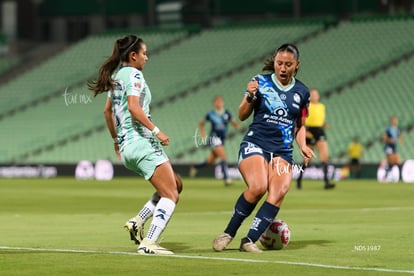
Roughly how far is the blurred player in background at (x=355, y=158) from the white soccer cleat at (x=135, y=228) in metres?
24.7

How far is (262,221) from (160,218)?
120 cm

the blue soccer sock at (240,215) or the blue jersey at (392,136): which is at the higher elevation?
the blue soccer sock at (240,215)

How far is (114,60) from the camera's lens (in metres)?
13.3

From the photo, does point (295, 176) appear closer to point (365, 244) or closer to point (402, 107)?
point (402, 107)

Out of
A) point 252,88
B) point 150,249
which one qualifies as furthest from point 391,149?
point 150,249

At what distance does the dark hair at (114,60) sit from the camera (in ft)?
43.3

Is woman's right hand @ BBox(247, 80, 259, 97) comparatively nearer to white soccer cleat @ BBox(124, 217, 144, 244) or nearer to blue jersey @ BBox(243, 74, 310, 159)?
blue jersey @ BBox(243, 74, 310, 159)

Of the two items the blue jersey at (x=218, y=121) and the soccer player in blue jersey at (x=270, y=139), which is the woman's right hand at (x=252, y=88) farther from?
the blue jersey at (x=218, y=121)

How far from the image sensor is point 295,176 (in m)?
36.1

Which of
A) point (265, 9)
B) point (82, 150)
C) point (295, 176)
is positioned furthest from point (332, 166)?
point (265, 9)

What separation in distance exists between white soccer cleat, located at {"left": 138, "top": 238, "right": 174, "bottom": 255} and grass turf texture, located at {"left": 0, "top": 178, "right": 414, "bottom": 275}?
0.16 m

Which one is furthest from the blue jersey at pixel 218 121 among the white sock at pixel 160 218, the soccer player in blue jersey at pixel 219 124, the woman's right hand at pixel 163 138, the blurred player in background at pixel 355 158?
the woman's right hand at pixel 163 138

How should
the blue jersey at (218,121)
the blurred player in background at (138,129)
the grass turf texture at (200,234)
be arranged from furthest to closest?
the blue jersey at (218,121) → the blurred player in background at (138,129) → the grass turf texture at (200,234)

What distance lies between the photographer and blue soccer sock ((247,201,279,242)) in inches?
528
